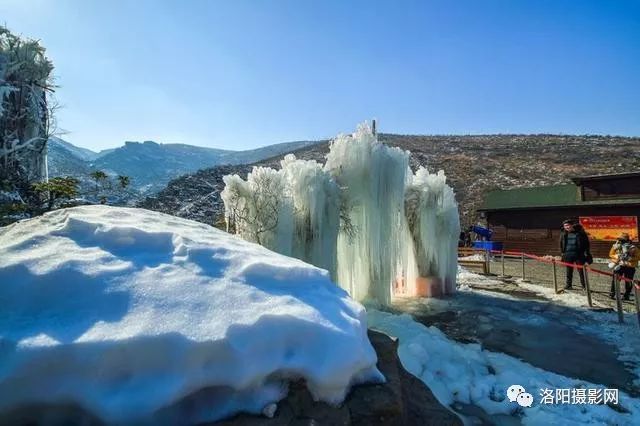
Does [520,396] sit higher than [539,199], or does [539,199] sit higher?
[539,199]

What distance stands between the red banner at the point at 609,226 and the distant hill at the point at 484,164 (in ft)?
41.2

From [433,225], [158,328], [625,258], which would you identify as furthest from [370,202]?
[158,328]

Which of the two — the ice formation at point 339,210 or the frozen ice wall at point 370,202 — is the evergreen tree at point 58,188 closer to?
the ice formation at point 339,210

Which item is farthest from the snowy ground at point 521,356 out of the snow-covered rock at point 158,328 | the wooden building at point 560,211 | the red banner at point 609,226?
the wooden building at point 560,211

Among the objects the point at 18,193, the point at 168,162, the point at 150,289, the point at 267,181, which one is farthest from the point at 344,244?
the point at 168,162

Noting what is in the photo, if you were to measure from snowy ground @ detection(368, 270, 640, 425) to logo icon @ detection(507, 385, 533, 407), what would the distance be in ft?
0.21

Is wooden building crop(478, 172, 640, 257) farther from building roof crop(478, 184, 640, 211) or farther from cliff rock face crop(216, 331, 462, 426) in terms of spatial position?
cliff rock face crop(216, 331, 462, 426)

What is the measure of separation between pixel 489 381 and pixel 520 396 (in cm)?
46

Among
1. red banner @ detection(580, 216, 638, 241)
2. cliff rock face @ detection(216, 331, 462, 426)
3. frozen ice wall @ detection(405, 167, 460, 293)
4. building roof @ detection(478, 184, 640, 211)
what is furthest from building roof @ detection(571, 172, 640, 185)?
cliff rock face @ detection(216, 331, 462, 426)

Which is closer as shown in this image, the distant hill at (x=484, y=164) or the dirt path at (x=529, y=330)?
the dirt path at (x=529, y=330)

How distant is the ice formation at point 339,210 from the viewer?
8.62 m

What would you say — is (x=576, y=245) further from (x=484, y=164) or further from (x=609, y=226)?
(x=484, y=164)

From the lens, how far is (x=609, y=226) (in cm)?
2019

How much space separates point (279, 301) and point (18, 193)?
36.8 feet
